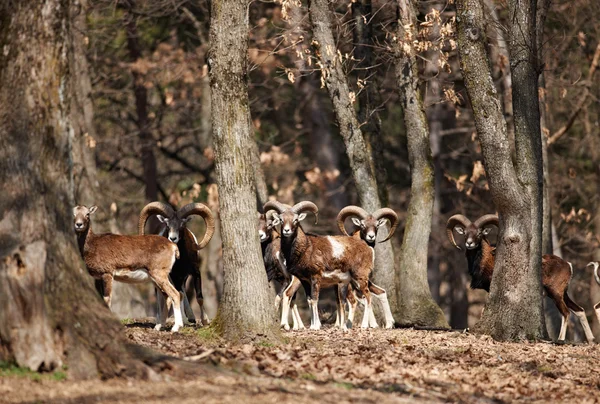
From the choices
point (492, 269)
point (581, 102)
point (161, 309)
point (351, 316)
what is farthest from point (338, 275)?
point (581, 102)

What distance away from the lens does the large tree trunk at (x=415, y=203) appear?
72.2 ft

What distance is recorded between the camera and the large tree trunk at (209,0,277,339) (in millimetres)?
15398

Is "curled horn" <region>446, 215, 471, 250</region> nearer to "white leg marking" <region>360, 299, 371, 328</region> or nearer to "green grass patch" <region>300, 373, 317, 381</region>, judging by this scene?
"white leg marking" <region>360, 299, 371, 328</region>

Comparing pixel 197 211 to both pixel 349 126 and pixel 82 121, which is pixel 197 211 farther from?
pixel 82 121

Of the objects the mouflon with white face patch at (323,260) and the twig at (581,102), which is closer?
the mouflon with white face patch at (323,260)

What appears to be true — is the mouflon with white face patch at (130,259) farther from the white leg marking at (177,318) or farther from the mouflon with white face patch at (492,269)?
the mouflon with white face patch at (492,269)

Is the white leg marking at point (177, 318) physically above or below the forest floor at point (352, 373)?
above

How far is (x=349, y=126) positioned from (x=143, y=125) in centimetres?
1605

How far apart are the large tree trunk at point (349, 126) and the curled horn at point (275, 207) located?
1650mm

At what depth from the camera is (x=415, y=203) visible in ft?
74.1

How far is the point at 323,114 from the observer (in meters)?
39.5

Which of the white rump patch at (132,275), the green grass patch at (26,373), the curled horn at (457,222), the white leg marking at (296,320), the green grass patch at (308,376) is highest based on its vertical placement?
the curled horn at (457,222)

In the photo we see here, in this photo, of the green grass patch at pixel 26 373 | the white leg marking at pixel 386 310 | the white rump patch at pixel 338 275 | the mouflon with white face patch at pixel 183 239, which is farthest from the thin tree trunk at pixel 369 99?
the green grass patch at pixel 26 373

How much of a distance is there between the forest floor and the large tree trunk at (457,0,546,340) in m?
0.65
